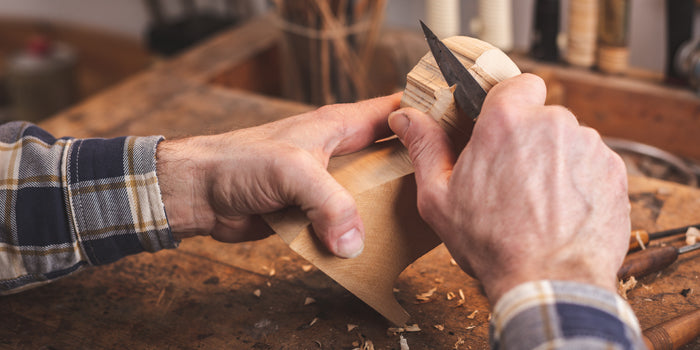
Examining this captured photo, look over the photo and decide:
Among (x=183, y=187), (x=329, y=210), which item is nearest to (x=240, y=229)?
(x=183, y=187)

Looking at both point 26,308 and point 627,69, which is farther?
point 627,69

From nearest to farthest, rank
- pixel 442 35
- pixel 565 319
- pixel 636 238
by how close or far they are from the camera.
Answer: pixel 565 319 < pixel 636 238 < pixel 442 35

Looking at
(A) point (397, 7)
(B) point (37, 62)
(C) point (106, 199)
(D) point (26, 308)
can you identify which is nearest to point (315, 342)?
(C) point (106, 199)

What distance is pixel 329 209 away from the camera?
2.39ft

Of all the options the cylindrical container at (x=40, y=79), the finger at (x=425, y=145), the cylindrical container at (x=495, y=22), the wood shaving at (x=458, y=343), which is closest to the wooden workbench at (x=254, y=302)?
the wood shaving at (x=458, y=343)

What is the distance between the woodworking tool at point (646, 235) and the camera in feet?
2.97

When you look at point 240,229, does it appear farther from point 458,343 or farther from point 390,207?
point 458,343

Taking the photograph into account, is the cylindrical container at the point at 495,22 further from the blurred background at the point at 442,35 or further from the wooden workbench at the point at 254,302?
the wooden workbench at the point at 254,302

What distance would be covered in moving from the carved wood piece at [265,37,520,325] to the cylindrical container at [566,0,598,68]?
0.87m

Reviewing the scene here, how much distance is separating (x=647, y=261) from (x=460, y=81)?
41cm

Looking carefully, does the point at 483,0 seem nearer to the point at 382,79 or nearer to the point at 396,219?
the point at 382,79

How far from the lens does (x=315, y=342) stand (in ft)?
2.60

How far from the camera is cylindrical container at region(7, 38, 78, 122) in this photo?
2.92 metres

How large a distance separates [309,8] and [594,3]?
0.74 metres
